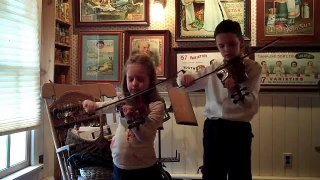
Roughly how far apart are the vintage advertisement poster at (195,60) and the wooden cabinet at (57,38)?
3.30ft

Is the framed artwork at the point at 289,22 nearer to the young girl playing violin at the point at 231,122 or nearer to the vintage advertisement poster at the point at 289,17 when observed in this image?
the vintage advertisement poster at the point at 289,17

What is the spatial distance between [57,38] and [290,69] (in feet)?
6.42

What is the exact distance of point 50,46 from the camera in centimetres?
291

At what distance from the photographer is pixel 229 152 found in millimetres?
1768

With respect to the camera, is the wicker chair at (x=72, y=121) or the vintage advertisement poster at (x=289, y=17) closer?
the wicker chair at (x=72, y=121)

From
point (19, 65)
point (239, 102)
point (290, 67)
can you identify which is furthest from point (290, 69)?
point (19, 65)

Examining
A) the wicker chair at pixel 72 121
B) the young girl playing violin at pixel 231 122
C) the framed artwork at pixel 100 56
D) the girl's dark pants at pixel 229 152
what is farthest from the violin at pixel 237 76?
the framed artwork at pixel 100 56

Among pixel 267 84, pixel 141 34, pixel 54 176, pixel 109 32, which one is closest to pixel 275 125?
Result: pixel 267 84

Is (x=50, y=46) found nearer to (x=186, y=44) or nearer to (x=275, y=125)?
(x=186, y=44)

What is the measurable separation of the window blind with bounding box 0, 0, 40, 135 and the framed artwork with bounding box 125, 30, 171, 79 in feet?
2.54

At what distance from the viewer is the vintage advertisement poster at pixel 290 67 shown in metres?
2.91

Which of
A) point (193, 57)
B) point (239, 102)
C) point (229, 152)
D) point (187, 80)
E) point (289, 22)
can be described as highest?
point (289, 22)

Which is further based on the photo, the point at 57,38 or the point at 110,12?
the point at 110,12

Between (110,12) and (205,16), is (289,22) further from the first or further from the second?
(110,12)
